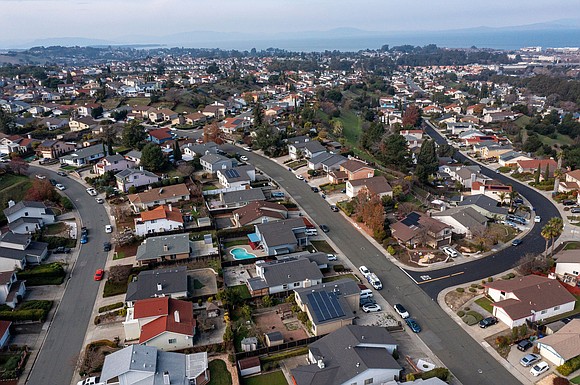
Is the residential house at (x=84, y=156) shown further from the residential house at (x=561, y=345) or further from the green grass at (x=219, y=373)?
the residential house at (x=561, y=345)

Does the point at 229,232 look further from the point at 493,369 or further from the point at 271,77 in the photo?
the point at 271,77

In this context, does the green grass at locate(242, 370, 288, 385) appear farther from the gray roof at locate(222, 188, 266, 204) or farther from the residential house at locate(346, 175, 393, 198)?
the residential house at locate(346, 175, 393, 198)

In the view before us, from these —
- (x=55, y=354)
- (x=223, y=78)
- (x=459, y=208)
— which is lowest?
(x=55, y=354)

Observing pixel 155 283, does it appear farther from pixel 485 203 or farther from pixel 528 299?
pixel 485 203

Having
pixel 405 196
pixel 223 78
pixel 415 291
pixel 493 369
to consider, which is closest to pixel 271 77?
pixel 223 78

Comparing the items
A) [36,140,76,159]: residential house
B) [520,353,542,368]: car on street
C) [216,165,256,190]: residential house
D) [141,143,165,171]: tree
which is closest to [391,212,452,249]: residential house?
[520,353,542,368]: car on street

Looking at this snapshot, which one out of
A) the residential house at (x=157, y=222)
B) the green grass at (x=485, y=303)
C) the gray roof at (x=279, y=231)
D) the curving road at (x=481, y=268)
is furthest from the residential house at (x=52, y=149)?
the green grass at (x=485, y=303)
